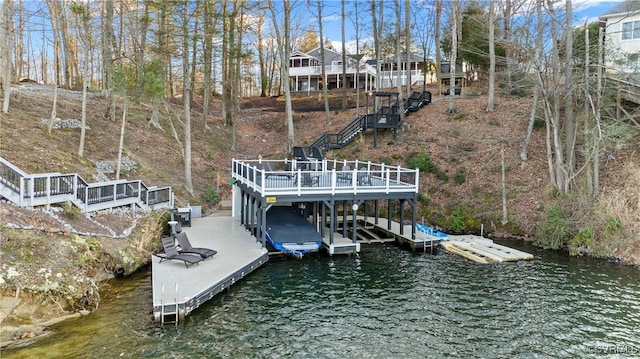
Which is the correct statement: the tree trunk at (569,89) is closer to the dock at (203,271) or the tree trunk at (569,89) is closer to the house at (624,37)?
the house at (624,37)

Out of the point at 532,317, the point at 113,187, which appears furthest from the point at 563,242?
the point at 113,187

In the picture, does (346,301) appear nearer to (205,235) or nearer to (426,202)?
(205,235)

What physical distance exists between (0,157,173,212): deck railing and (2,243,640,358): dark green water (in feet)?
12.9

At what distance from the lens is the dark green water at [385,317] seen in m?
9.37

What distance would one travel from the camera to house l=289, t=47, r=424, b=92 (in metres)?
51.4

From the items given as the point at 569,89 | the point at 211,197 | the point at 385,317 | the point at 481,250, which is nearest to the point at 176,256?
the point at 385,317

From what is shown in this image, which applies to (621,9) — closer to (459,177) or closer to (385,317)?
(459,177)

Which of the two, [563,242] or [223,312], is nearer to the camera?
[223,312]

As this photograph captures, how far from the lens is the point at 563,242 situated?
712 inches

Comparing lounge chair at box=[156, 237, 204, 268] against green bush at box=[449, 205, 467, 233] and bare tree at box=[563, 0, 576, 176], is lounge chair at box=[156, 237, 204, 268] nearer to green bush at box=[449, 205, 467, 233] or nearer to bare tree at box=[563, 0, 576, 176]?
green bush at box=[449, 205, 467, 233]

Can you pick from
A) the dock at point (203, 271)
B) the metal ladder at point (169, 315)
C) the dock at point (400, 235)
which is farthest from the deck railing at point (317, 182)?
the metal ladder at point (169, 315)

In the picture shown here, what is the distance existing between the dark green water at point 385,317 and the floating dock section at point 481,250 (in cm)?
68

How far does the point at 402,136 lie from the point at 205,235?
16.9 m

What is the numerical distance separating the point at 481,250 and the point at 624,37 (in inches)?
898
